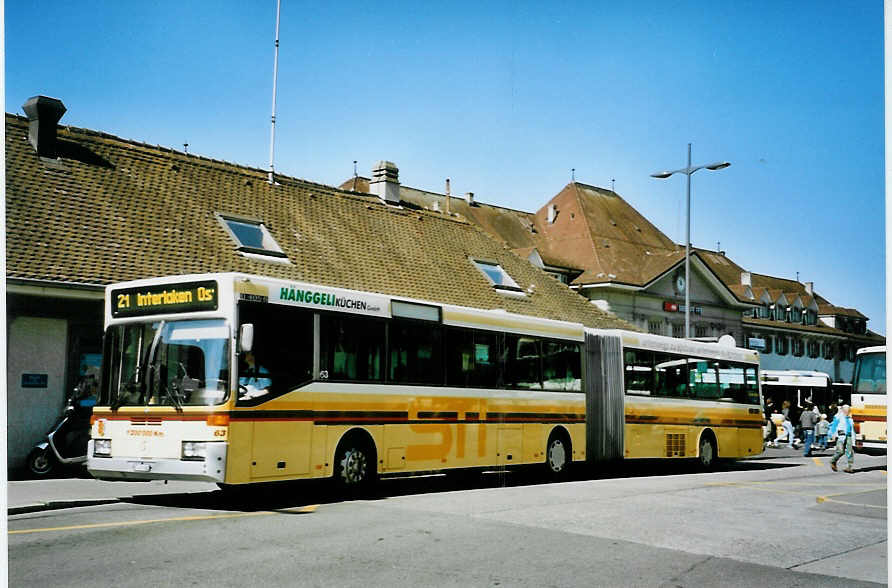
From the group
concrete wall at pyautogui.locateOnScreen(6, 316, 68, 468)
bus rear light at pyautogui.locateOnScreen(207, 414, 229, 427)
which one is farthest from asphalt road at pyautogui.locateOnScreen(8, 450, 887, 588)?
concrete wall at pyautogui.locateOnScreen(6, 316, 68, 468)

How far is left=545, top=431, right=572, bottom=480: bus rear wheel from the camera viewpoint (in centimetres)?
1872

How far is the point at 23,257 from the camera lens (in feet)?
57.4

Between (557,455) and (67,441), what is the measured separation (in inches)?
339

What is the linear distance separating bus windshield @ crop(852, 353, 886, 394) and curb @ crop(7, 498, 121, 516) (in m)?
18.6

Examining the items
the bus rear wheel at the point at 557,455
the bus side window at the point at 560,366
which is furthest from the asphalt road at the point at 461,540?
the bus side window at the point at 560,366

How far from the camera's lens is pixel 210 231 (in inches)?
899

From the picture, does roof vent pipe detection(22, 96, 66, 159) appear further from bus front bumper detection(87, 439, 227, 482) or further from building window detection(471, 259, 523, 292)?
building window detection(471, 259, 523, 292)

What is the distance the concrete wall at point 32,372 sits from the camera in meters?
17.5

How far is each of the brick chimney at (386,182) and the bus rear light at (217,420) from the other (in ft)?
68.0

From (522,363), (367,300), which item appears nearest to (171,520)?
(367,300)

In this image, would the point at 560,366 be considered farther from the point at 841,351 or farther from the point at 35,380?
the point at 841,351

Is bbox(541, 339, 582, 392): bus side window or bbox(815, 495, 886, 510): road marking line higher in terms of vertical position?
bbox(541, 339, 582, 392): bus side window

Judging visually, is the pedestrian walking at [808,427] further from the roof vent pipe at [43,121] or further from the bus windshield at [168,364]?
the bus windshield at [168,364]

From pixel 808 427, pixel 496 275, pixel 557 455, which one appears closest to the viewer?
pixel 557 455
